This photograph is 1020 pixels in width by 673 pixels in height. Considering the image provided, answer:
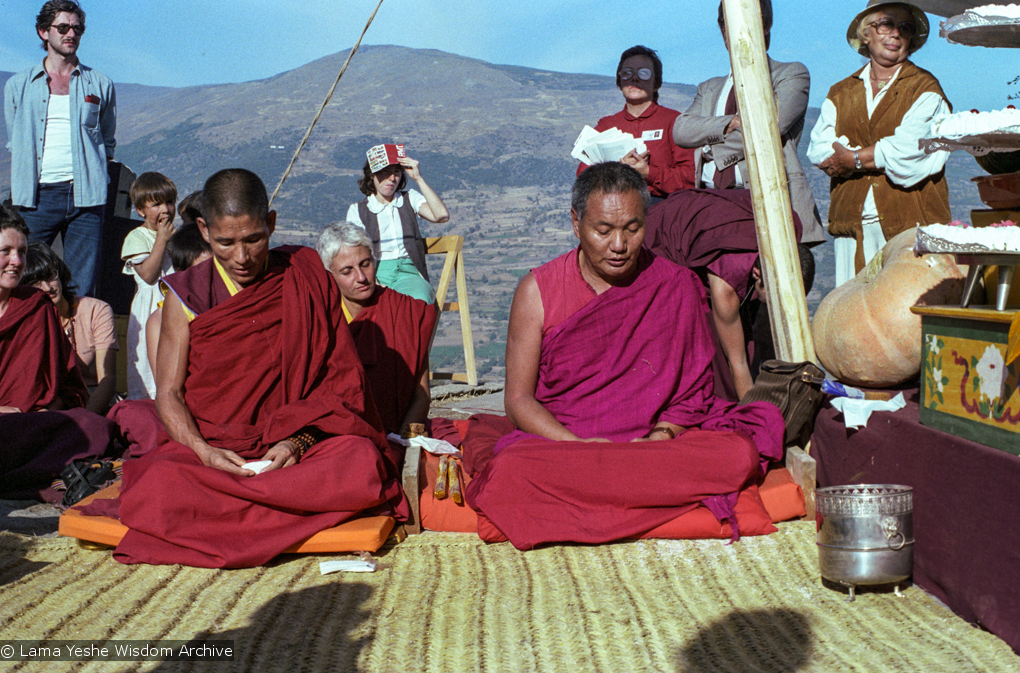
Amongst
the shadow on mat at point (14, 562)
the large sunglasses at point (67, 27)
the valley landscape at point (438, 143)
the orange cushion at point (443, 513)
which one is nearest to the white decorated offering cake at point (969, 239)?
the orange cushion at point (443, 513)

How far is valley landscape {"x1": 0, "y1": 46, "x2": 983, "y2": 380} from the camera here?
1755 centimetres

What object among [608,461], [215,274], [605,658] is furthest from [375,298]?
[605,658]

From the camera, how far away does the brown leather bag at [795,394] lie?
3.66 meters

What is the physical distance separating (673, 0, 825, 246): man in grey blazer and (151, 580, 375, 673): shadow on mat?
296 centimetres

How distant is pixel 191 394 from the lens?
3.78 metres

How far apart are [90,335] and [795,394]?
442cm

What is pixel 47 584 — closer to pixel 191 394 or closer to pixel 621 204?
pixel 191 394

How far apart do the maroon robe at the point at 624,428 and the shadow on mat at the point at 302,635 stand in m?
0.78

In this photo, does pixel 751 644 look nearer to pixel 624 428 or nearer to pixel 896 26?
pixel 624 428

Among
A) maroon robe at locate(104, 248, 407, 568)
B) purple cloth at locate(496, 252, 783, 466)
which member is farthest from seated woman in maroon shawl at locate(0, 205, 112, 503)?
purple cloth at locate(496, 252, 783, 466)

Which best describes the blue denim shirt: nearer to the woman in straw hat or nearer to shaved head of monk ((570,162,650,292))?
shaved head of monk ((570,162,650,292))

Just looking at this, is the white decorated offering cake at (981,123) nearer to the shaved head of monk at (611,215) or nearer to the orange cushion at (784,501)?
the shaved head of monk at (611,215)

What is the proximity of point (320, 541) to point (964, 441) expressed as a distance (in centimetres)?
233

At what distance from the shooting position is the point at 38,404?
501 centimetres
